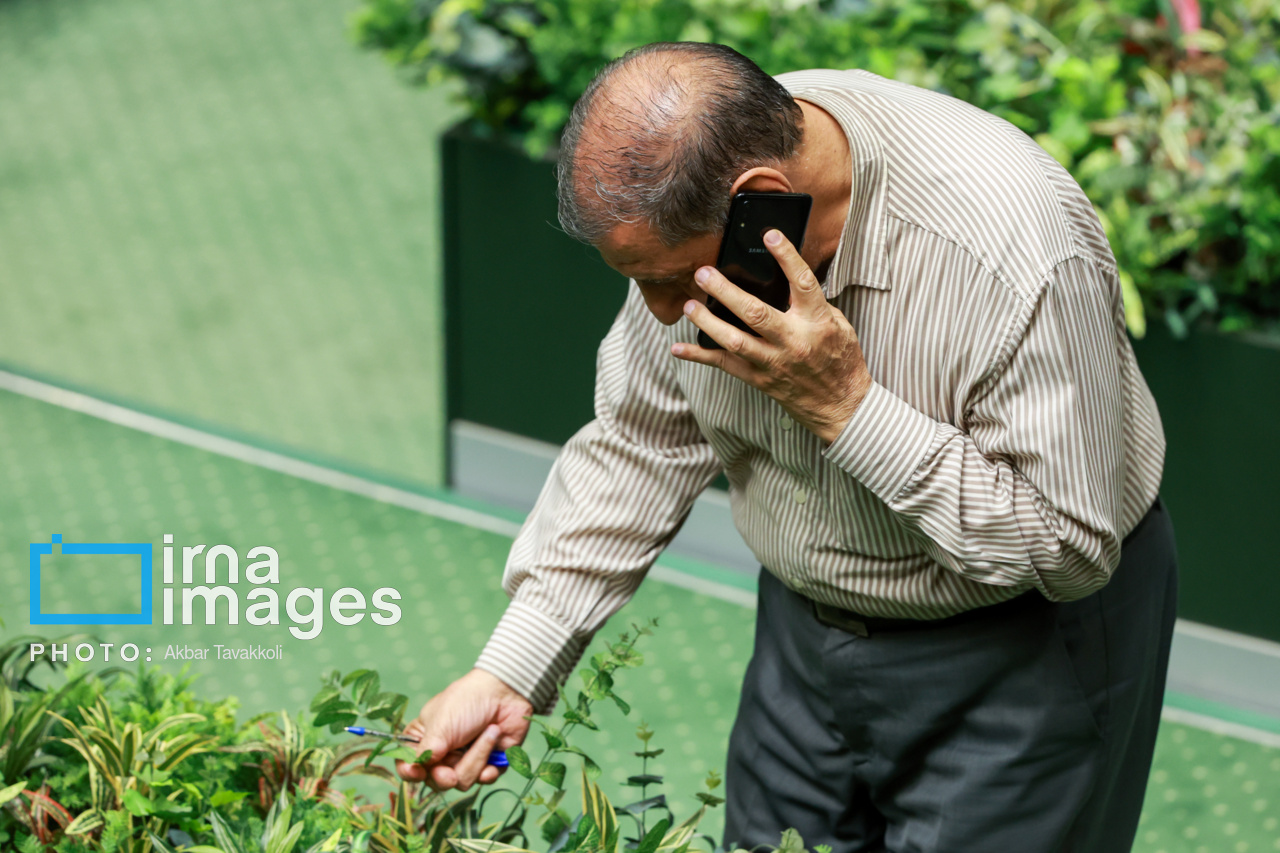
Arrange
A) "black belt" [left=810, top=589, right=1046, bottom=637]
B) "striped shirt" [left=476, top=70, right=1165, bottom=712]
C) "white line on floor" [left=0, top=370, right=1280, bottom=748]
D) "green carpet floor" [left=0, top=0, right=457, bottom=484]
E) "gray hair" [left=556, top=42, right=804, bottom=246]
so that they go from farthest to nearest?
"green carpet floor" [left=0, top=0, right=457, bottom=484] < "white line on floor" [left=0, top=370, right=1280, bottom=748] < "black belt" [left=810, top=589, right=1046, bottom=637] < "striped shirt" [left=476, top=70, right=1165, bottom=712] < "gray hair" [left=556, top=42, right=804, bottom=246]

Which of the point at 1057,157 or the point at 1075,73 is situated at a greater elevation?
the point at 1075,73

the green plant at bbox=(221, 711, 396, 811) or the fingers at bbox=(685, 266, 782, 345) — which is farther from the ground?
the fingers at bbox=(685, 266, 782, 345)

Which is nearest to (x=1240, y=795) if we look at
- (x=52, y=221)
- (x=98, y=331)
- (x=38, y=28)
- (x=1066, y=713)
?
(x=1066, y=713)

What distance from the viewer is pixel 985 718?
1623mm

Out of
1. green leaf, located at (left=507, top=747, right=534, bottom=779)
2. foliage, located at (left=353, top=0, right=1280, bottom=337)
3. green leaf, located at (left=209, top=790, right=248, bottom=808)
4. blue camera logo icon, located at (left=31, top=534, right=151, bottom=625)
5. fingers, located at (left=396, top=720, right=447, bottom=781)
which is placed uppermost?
foliage, located at (left=353, top=0, right=1280, bottom=337)

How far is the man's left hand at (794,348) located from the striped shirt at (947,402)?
0.09ft

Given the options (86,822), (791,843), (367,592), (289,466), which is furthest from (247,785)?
(289,466)

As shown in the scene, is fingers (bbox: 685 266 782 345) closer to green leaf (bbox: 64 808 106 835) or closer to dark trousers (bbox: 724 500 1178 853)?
dark trousers (bbox: 724 500 1178 853)

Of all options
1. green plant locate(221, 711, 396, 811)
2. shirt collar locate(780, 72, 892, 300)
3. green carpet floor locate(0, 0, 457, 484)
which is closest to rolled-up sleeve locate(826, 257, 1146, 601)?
shirt collar locate(780, 72, 892, 300)

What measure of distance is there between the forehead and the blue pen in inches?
21.3

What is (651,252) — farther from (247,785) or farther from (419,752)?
(247,785)

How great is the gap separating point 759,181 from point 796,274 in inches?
3.5

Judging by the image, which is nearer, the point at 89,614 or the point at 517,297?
the point at 89,614

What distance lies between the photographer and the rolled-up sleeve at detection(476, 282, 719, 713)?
5.48 feet
